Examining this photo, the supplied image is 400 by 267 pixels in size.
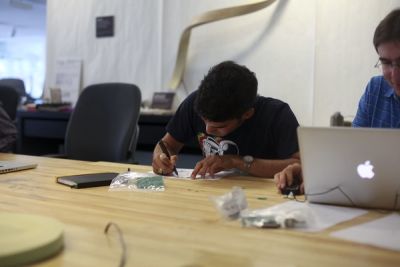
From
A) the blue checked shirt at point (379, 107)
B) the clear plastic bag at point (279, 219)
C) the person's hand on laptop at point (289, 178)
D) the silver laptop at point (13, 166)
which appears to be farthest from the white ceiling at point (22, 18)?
the clear plastic bag at point (279, 219)

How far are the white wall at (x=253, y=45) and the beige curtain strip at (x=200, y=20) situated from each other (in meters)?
0.06

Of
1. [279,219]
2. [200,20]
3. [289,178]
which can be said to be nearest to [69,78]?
[200,20]

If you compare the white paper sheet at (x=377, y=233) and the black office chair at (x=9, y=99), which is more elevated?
the black office chair at (x=9, y=99)

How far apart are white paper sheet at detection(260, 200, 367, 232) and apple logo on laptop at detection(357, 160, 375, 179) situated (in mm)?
90

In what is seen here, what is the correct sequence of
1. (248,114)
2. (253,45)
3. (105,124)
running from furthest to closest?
1. (253,45)
2. (105,124)
3. (248,114)

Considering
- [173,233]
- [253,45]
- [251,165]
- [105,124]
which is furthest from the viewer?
[253,45]

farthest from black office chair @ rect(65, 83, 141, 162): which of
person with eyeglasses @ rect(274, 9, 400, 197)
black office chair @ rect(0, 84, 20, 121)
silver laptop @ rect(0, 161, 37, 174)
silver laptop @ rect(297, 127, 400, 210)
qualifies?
black office chair @ rect(0, 84, 20, 121)

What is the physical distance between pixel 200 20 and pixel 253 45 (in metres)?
0.41

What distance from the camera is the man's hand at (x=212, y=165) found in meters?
1.62

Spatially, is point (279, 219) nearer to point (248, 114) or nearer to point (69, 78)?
point (248, 114)

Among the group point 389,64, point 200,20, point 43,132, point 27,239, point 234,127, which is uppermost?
point 200,20

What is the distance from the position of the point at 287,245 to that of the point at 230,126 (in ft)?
3.10

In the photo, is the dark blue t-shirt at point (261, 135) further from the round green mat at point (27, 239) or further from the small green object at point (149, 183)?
the round green mat at point (27, 239)

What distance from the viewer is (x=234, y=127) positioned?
5.96 ft
